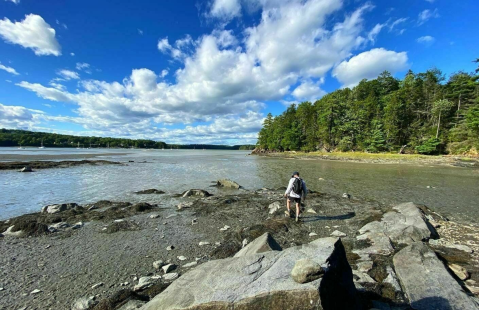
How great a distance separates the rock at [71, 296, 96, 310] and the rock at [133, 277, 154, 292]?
98cm

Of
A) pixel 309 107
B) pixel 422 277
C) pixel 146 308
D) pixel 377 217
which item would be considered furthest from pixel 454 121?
pixel 146 308

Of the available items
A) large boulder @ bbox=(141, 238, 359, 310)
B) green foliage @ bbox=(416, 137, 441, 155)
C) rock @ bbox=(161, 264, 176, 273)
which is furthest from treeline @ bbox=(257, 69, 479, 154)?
rock @ bbox=(161, 264, 176, 273)

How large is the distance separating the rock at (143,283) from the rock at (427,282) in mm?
6633

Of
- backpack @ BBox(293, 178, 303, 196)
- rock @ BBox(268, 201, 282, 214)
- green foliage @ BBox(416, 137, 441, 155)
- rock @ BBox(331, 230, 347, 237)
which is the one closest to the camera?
rock @ BBox(331, 230, 347, 237)

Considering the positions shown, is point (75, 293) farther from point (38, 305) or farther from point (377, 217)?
point (377, 217)

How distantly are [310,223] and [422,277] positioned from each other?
19.8ft

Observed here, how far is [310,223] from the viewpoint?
38.1 feet

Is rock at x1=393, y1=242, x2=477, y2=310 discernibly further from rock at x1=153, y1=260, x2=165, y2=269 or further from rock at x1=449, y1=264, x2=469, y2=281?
rock at x1=153, y1=260, x2=165, y2=269

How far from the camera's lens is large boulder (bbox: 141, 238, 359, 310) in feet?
11.2

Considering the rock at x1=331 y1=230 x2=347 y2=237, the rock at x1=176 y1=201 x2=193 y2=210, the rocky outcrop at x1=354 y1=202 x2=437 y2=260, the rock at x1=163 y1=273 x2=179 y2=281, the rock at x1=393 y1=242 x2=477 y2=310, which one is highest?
the rock at x1=393 y1=242 x2=477 y2=310

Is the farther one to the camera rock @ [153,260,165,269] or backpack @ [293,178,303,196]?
backpack @ [293,178,303,196]

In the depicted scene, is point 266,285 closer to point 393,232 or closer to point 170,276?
point 170,276

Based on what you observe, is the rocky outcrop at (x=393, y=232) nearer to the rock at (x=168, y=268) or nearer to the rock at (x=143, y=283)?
the rock at (x=168, y=268)

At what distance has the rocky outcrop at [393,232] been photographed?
26.1 feet
